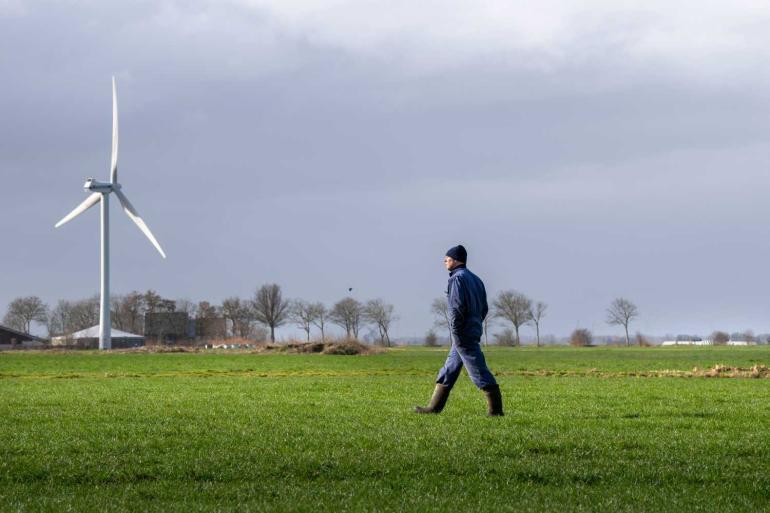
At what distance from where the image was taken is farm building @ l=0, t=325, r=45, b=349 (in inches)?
4966

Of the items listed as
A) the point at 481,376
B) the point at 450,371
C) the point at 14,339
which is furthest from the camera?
the point at 14,339

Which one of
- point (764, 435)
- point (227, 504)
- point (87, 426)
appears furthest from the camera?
point (87, 426)

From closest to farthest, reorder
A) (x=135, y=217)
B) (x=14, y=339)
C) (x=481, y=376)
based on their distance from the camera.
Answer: (x=481, y=376)
(x=135, y=217)
(x=14, y=339)

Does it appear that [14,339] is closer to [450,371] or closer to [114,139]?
[114,139]

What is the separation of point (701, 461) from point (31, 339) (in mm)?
139961

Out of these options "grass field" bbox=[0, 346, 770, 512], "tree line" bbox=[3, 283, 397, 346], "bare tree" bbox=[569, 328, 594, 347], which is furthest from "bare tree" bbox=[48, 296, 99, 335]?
"grass field" bbox=[0, 346, 770, 512]

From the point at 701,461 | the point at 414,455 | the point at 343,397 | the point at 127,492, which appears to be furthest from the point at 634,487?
the point at 343,397

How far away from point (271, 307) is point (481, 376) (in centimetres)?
15587

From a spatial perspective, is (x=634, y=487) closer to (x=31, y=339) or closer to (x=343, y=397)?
(x=343, y=397)

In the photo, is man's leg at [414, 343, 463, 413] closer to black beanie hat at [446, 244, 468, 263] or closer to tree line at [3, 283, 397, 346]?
black beanie hat at [446, 244, 468, 263]

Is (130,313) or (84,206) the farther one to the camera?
(130,313)

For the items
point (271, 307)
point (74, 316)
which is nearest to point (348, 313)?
point (271, 307)

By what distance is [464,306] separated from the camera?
1362 cm

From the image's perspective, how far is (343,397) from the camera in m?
17.5
